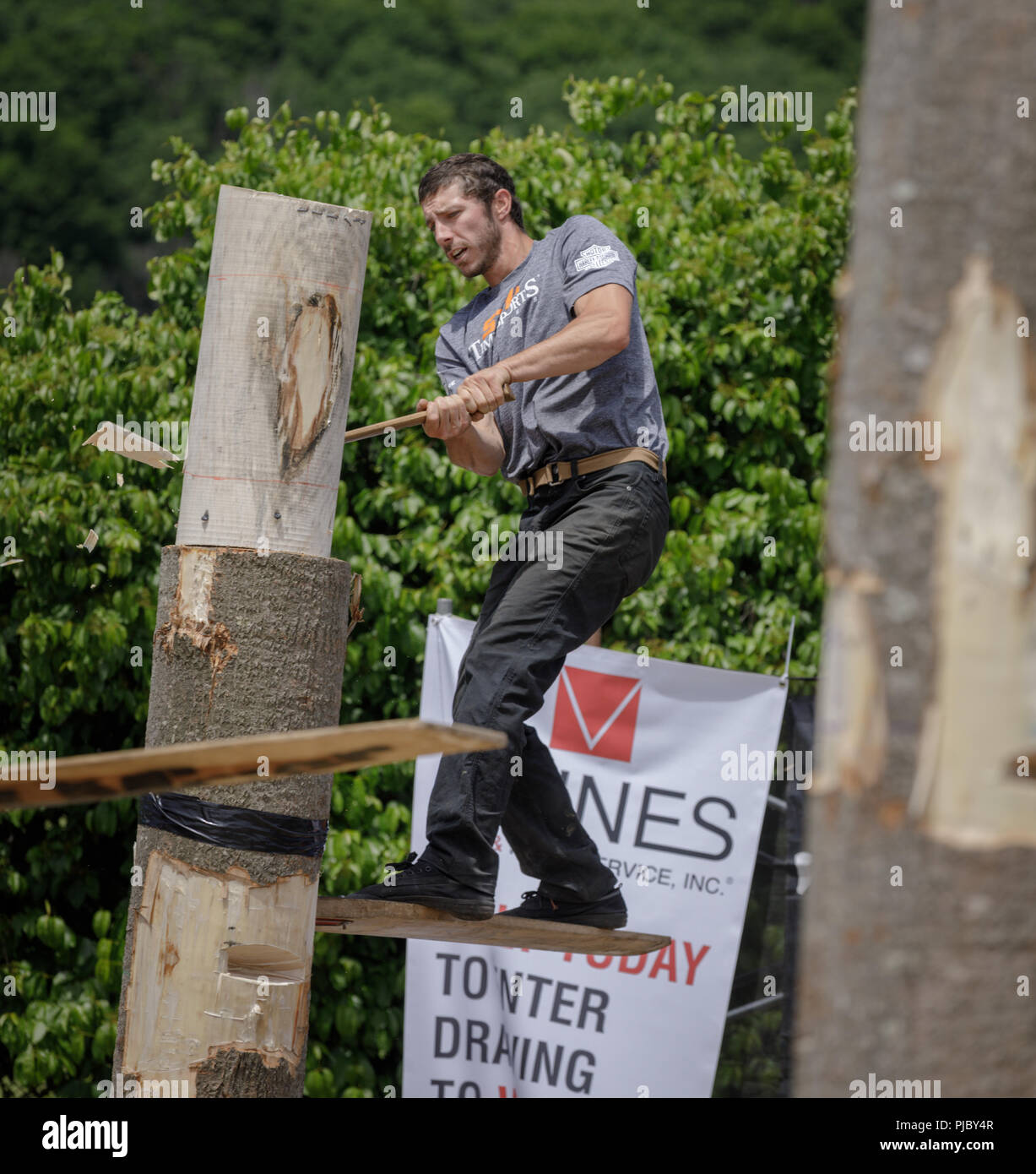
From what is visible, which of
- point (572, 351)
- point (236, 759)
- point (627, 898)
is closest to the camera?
point (236, 759)

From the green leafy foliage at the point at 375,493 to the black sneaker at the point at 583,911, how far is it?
5.79ft

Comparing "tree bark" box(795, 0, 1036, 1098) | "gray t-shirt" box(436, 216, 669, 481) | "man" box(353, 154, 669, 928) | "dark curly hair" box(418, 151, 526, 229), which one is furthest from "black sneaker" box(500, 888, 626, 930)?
"tree bark" box(795, 0, 1036, 1098)

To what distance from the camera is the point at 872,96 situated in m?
1.34

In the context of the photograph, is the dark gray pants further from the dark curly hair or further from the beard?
the dark curly hair

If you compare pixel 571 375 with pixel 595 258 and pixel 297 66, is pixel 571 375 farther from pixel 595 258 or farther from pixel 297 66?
pixel 297 66

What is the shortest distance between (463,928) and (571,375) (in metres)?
1.21

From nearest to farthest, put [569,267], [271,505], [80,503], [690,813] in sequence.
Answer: [271,505] → [569,267] → [690,813] → [80,503]

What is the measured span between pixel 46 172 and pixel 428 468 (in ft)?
68.5

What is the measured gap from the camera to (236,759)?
1.84 metres

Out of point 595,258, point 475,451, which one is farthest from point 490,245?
point 475,451

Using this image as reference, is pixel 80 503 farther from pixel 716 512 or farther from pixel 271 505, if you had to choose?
pixel 271 505

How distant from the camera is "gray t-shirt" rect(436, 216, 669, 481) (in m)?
3.20

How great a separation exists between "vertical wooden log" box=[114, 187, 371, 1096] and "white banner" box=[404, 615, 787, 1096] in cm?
217
